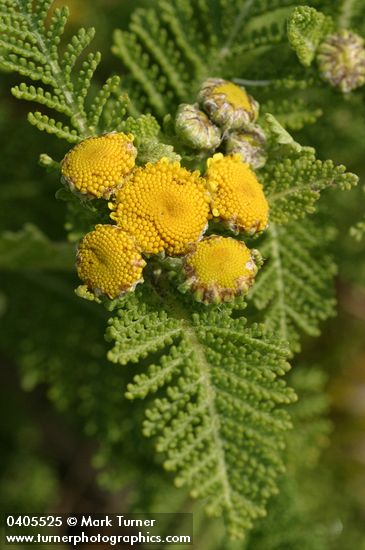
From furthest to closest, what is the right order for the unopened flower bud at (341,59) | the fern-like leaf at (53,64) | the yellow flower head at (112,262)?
the unopened flower bud at (341,59), the fern-like leaf at (53,64), the yellow flower head at (112,262)

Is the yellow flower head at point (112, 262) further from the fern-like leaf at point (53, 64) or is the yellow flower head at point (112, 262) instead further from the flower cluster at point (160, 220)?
the fern-like leaf at point (53, 64)

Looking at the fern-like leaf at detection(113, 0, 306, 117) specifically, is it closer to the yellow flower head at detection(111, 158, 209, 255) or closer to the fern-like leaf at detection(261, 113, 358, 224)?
the fern-like leaf at detection(261, 113, 358, 224)

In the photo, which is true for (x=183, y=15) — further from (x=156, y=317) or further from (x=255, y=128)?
(x=156, y=317)

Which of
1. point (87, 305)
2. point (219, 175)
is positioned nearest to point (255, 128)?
point (219, 175)

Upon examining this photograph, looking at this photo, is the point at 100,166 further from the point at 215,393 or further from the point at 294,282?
the point at 294,282

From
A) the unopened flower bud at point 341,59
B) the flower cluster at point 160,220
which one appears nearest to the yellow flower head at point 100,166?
the flower cluster at point 160,220

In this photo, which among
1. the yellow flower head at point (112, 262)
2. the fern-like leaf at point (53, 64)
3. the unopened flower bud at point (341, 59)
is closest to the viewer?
the yellow flower head at point (112, 262)

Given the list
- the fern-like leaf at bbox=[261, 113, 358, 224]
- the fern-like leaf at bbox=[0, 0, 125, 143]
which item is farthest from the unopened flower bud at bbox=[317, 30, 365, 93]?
the fern-like leaf at bbox=[0, 0, 125, 143]
